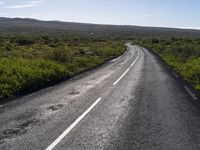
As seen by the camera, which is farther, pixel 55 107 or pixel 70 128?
pixel 55 107

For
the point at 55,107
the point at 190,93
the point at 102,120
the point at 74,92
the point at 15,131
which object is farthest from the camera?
the point at 74,92

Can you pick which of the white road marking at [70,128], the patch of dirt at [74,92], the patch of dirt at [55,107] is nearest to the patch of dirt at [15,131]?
the white road marking at [70,128]

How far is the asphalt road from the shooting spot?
21.0 ft

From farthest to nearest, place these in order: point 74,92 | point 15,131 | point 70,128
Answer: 1. point 74,92
2. point 70,128
3. point 15,131

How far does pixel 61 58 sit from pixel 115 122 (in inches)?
666

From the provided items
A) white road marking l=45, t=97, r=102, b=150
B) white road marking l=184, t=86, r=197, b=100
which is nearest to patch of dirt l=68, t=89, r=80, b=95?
white road marking l=45, t=97, r=102, b=150

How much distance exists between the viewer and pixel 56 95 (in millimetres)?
12172

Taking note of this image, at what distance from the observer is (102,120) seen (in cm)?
821

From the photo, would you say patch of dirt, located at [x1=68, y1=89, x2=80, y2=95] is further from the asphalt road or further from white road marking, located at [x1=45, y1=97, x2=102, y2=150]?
white road marking, located at [x1=45, y1=97, x2=102, y2=150]

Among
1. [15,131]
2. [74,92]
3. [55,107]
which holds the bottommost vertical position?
[74,92]

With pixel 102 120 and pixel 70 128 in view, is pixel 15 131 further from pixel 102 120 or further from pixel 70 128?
pixel 102 120

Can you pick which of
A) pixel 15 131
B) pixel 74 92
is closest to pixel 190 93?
pixel 74 92

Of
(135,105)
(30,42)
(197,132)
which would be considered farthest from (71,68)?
(30,42)

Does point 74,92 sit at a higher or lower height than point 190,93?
lower
